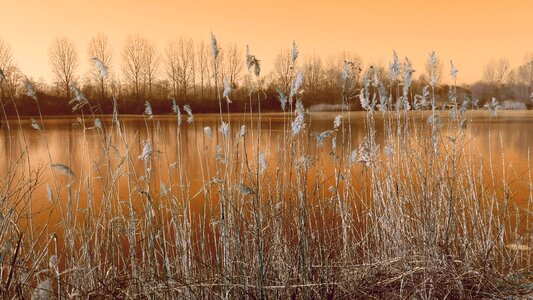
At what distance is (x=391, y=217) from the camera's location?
2.94 m

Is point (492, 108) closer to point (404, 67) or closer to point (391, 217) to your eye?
point (404, 67)

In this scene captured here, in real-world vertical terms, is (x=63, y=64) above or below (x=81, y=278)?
above

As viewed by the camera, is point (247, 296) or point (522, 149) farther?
point (522, 149)

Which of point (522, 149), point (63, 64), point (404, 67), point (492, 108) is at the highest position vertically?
point (63, 64)

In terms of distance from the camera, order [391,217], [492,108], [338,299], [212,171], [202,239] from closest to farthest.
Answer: [338,299] < [202,239] < [391,217] < [492,108] < [212,171]

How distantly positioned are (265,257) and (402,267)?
33.1 inches

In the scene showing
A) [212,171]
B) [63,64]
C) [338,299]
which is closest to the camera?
[338,299]

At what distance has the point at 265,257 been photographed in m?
2.57

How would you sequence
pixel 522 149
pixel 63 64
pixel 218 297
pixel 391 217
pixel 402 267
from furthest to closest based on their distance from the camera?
pixel 63 64
pixel 522 149
pixel 391 217
pixel 402 267
pixel 218 297

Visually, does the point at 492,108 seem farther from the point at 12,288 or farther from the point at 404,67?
the point at 12,288

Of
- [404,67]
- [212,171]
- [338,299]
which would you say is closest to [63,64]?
[212,171]

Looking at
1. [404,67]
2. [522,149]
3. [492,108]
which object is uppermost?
[404,67]

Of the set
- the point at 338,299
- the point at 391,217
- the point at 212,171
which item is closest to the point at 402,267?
the point at 391,217

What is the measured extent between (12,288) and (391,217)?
85.7 inches
